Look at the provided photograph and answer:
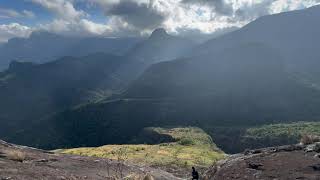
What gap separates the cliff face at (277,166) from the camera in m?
13.8

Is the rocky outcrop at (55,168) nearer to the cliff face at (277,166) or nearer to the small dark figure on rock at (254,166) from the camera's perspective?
the cliff face at (277,166)

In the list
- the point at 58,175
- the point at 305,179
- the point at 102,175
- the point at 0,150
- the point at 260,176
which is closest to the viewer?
the point at 305,179

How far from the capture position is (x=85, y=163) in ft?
62.0

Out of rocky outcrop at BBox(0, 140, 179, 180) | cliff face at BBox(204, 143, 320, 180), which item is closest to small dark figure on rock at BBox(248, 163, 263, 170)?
cliff face at BBox(204, 143, 320, 180)

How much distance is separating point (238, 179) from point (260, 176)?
0.69 meters

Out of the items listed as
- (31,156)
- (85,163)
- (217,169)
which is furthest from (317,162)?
(31,156)

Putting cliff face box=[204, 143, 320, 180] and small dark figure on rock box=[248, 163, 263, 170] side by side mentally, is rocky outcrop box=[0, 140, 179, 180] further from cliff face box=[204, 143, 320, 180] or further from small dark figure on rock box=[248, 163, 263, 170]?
small dark figure on rock box=[248, 163, 263, 170]

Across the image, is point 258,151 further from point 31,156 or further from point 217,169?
point 31,156

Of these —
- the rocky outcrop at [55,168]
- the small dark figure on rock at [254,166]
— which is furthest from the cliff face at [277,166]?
the rocky outcrop at [55,168]

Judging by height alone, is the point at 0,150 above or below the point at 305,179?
above

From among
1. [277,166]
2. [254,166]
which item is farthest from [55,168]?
[277,166]

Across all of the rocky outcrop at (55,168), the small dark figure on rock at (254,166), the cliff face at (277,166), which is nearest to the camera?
the cliff face at (277,166)

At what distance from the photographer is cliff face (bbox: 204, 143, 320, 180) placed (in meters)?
13.8

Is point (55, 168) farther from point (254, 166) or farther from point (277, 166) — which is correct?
point (277, 166)
